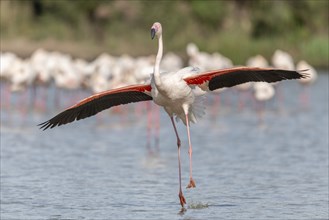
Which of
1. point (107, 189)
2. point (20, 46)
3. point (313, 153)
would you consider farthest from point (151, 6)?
point (107, 189)

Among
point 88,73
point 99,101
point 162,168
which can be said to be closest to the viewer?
point 99,101

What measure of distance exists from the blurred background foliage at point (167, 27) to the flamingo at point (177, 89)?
19.8 metres

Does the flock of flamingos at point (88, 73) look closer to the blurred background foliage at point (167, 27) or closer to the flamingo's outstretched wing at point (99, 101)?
the flamingo's outstretched wing at point (99, 101)

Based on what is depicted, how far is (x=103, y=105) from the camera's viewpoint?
10055mm

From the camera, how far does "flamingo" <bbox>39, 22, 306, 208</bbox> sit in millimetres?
9102

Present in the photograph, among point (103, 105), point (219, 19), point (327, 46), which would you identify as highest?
point (219, 19)

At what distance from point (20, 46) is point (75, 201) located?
2185cm

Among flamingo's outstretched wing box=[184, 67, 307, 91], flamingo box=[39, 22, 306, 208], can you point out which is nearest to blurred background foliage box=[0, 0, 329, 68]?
flamingo box=[39, 22, 306, 208]

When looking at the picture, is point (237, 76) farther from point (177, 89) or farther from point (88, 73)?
point (88, 73)

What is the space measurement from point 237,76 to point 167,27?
2379 centimetres

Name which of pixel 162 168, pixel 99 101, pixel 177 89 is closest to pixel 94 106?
pixel 99 101

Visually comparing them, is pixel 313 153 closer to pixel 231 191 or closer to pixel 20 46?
pixel 231 191

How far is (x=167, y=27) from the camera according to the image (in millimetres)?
33031

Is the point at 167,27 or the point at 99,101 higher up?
the point at 167,27
